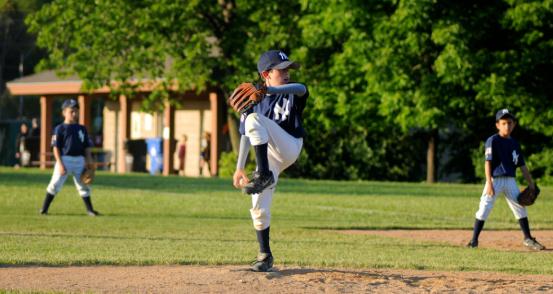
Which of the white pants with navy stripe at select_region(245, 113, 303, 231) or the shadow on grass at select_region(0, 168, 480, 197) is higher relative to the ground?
the white pants with navy stripe at select_region(245, 113, 303, 231)

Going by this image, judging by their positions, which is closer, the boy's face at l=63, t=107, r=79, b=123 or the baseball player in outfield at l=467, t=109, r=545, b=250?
the baseball player in outfield at l=467, t=109, r=545, b=250

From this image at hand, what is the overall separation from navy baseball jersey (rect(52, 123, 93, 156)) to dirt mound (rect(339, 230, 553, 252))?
452cm

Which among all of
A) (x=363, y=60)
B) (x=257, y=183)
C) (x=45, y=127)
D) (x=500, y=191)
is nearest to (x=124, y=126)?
(x=45, y=127)

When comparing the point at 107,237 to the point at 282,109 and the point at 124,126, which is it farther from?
the point at 124,126

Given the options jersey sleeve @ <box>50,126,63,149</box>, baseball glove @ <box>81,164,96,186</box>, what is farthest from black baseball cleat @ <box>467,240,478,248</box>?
jersey sleeve @ <box>50,126,63,149</box>

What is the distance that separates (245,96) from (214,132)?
1242 inches

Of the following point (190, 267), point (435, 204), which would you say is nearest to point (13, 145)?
point (435, 204)

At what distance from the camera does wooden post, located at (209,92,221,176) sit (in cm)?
4091

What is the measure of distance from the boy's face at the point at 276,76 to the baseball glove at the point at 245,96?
1.76 feet

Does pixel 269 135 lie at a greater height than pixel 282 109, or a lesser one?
lesser

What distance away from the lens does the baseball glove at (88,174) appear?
730 inches

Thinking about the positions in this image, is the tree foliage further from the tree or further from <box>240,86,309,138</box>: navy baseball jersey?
the tree

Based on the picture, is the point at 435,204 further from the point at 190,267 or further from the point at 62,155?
the point at 190,267

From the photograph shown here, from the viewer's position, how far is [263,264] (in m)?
9.93
